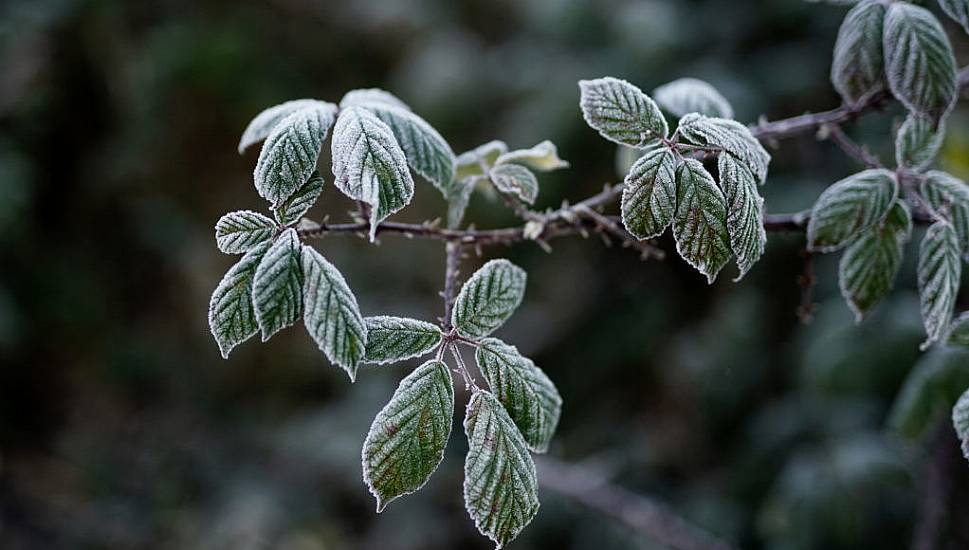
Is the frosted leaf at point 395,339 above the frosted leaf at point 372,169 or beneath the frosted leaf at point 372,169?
beneath

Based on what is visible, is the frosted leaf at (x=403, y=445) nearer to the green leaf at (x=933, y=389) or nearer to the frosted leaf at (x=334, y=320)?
the frosted leaf at (x=334, y=320)

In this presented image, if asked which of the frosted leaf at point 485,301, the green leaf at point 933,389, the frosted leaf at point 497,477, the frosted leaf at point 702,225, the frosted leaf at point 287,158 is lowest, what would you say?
the green leaf at point 933,389

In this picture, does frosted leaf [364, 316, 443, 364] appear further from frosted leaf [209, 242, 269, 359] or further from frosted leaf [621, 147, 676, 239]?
frosted leaf [621, 147, 676, 239]

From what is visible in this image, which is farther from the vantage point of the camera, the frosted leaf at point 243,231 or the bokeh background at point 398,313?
the bokeh background at point 398,313

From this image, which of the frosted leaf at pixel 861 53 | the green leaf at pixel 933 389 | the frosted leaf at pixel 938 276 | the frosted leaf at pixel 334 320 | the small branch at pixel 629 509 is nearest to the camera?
the frosted leaf at pixel 334 320

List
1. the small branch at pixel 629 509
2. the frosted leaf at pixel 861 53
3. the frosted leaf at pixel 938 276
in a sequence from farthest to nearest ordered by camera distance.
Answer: the small branch at pixel 629 509
the frosted leaf at pixel 861 53
the frosted leaf at pixel 938 276

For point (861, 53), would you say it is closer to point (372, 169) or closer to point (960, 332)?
point (960, 332)

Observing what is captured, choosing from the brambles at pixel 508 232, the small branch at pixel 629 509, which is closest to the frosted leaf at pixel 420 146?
the brambles at pixel 508 232
